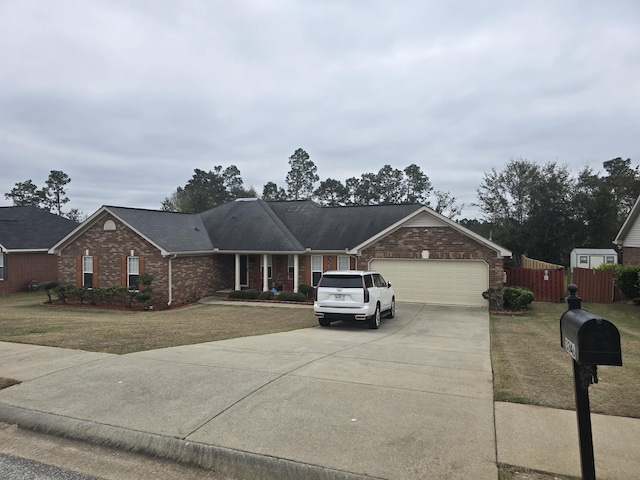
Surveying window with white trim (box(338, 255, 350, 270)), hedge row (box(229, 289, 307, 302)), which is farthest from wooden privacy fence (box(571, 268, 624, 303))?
hedge row (box(229, 289, 307, 302))

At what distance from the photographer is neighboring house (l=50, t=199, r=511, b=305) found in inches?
754

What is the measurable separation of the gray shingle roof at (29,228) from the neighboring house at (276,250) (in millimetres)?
6139

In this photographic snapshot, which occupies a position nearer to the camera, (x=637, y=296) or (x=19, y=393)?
(x=19, y=393)

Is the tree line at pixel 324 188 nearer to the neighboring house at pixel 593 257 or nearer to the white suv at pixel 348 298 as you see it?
the neighboring house at pixel 593 257

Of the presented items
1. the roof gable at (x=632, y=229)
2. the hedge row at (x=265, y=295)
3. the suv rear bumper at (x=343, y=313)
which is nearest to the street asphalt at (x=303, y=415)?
the suv rear bumper at (x=343, y=313)

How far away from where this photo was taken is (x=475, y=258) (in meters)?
18.7

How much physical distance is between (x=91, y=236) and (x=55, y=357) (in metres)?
16.6

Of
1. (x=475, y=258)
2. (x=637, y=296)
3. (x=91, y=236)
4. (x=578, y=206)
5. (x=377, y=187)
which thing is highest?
(x=377, y=187)

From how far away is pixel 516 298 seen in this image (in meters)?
17.0

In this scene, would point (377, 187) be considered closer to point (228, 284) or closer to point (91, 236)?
point (228, 284)

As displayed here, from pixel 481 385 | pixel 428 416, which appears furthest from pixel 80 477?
pixel 481 385

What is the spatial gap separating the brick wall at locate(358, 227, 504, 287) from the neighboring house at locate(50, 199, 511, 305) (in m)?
0.04

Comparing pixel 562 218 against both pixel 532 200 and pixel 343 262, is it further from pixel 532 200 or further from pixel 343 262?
pixel 343 262

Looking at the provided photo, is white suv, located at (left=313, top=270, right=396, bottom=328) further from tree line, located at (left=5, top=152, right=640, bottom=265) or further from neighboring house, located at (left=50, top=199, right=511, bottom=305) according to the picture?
tree line, located at (left=5, top=152, right=640, bottom=265)
